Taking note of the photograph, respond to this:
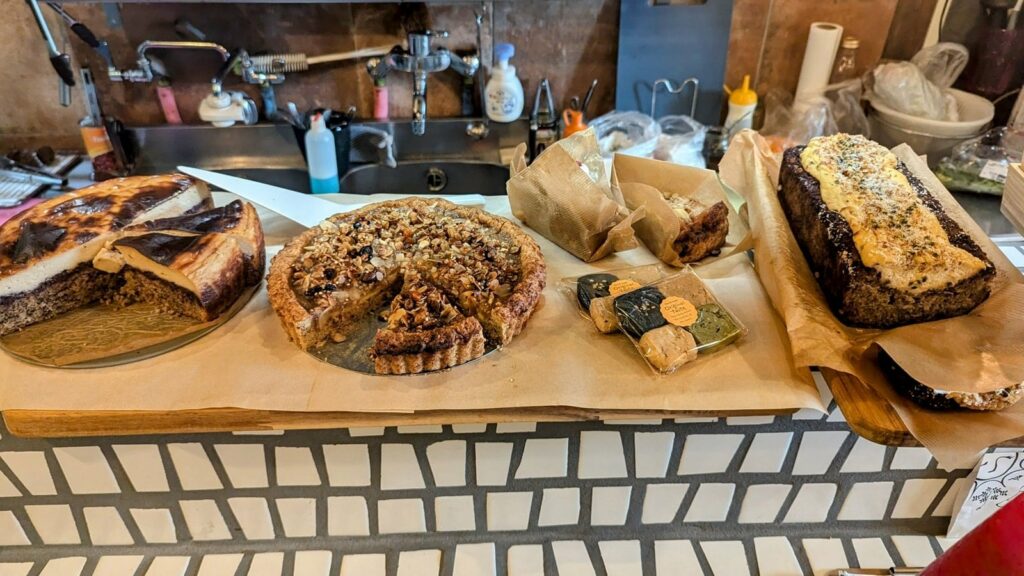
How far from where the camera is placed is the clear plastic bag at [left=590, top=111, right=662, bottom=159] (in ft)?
7.11

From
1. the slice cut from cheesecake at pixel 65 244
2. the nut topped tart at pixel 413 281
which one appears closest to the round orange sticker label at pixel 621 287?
the nut topped tart at pixel 413 281

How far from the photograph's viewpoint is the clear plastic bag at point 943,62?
213 centimetres

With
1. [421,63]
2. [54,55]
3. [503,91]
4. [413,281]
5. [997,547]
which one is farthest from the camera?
[503,91]

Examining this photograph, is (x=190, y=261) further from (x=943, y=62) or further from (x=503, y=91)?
(x=943, y=62)

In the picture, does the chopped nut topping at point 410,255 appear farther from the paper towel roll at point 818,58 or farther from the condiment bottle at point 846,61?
the condiment bottle at point 846,61

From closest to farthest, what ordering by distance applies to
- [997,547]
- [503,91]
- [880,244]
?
[997,547] < [880,244] < [503,91]

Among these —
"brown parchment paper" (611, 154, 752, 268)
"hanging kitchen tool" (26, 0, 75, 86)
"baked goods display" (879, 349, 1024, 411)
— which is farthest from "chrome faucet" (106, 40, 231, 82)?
"baked goods display" (879, 349, 1024, 411)

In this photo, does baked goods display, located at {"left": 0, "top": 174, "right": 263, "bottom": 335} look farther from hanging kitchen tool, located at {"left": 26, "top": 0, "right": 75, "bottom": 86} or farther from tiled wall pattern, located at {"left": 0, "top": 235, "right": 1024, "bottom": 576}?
hanging kitchen tool, located at {"left": 26, "top": 0, "right": 75, "bottom": 86}

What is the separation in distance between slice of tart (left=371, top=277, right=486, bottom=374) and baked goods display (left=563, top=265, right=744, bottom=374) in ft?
0.77

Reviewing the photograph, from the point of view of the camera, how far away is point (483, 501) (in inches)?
50.8

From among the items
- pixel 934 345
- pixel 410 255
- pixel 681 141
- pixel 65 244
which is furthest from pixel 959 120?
pixel 65 244

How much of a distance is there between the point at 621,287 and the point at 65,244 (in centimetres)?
102

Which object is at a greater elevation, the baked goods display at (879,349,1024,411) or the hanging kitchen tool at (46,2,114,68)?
the hanging kitchen tool at (46,2,114,68)

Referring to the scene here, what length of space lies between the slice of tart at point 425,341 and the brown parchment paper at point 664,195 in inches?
18.8
